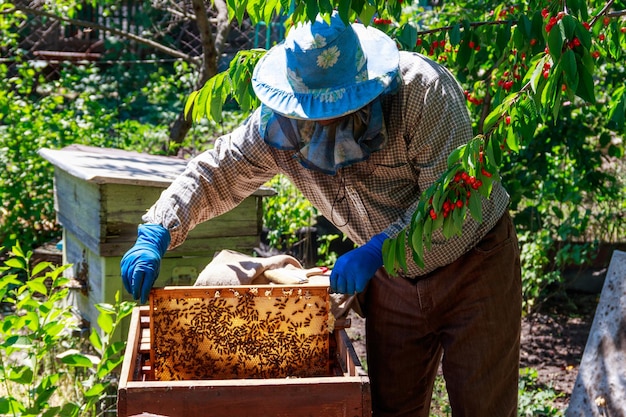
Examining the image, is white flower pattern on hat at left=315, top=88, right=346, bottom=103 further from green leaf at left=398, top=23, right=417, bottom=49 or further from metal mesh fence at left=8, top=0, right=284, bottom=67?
metal mesh fence at left=8, top=0, right=284, bottom=67

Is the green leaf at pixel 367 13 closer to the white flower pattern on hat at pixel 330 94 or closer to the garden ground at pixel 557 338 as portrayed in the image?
the white flower pattern on hat at pixel 330 94

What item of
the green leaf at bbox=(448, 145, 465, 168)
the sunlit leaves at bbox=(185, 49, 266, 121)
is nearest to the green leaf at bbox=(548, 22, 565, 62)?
the green leaf at bbox=(448, 145, 465, 168)

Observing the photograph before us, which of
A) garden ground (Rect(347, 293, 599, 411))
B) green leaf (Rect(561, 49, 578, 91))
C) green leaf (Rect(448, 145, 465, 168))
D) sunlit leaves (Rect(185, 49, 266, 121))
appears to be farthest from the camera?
garden ground (Rect(347, 293, 599, 411))

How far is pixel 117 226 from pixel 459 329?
145 cm

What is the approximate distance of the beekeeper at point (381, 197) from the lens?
83.1 inches

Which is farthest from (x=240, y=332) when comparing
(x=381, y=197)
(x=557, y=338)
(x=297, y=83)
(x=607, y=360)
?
(x=557, y=338)

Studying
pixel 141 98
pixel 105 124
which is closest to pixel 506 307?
pixel 105 124

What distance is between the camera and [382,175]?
228 cm

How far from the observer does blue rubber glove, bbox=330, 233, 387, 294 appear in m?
2.10

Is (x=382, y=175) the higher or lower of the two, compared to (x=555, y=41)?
lower

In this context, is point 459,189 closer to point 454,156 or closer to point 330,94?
point 454,156

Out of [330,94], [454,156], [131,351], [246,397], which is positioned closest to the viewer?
[454,156]

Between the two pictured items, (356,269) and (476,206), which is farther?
(356,269)

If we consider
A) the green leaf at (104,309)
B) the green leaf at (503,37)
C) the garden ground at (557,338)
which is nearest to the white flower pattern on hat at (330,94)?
the green leaf at (503,37)
